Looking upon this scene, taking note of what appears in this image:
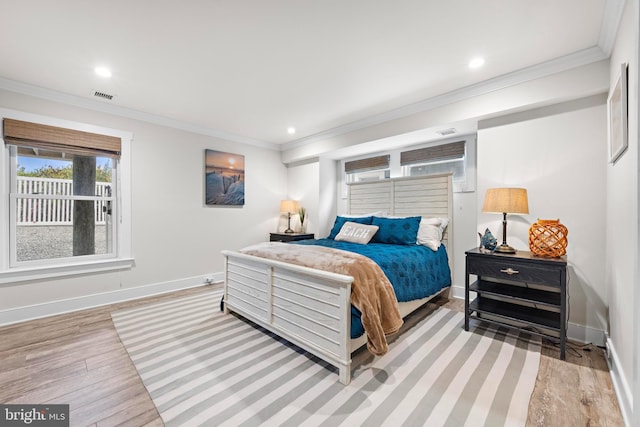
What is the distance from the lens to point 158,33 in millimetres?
1999

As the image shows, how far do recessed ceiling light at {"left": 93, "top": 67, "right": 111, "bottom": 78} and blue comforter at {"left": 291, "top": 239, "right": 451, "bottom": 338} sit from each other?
2.86 meters

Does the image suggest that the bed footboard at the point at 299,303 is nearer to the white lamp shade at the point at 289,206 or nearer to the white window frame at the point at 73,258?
the white window frame at the point at 73,258

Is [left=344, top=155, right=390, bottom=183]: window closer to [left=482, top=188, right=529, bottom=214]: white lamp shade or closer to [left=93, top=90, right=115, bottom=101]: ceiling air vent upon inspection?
[left=482, top=188, right=529, bottom=214]: white lamp shade

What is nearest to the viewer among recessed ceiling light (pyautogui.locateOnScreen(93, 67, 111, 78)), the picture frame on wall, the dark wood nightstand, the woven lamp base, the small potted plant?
the picture frame on wall

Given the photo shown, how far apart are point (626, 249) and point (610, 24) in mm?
1586

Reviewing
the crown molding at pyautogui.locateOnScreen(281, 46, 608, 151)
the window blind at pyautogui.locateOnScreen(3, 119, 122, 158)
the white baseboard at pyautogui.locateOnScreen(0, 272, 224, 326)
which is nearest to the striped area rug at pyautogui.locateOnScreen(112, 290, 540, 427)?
the white baseboard at pyautogui.locateOnScreen(0, 272, 224, 326)

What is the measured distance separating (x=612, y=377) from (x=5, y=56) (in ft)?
17.1

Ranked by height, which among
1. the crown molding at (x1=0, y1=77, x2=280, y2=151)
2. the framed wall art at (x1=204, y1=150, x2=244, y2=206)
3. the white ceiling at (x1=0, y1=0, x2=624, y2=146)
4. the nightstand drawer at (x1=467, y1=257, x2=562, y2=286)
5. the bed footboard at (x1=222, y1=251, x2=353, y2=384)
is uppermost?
the white ceiling at (x1=0, y1=0, x2=624, y2=146)

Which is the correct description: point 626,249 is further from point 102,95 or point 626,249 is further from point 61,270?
point 61,270

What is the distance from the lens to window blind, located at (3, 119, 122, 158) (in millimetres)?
2740

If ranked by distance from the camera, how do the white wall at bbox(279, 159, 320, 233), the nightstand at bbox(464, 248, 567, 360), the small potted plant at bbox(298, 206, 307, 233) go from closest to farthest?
the nightstand at bbox(464, 248, 567, 360) → the white wall at bbox(279, 159, 320, 233) → the small potted plant at bbox(298, 206, 307, 233)

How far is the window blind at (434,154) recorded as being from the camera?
3.54m

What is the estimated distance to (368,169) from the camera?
15.0 ft

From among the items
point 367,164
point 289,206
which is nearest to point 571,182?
point 367,164
